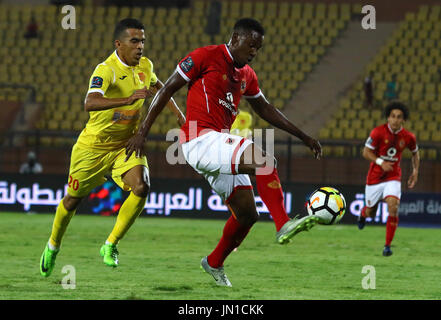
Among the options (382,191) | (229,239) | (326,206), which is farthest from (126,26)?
(382,191)

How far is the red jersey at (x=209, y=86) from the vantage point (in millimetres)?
7078

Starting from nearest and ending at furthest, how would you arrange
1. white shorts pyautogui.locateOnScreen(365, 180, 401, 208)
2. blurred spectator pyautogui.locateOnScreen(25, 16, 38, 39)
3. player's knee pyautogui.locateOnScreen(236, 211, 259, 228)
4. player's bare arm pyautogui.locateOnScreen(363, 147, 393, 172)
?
player's knee pyautogui.locateOnScreen(236, 211, 259, 228), player's bare arm pyautogui.locateOnScreen(363, 147, 393, 172), white shorts pyautogui.locateOnScreen(365, 180, 401, 208), blurred spectator pyautogui.locateOnScreen(25, 16, 38, 39)

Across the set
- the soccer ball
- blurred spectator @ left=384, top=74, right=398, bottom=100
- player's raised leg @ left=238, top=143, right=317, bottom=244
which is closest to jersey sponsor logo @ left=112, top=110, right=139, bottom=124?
player's raised leg @ left=238, top=143, right=317, bottom=244

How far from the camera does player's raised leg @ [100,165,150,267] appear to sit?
26.4 feet

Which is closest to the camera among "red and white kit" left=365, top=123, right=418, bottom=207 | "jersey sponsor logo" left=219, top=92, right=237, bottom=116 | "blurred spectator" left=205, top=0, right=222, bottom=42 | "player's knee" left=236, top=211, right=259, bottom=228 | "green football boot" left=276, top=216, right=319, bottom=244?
"green football boot" left=276, top=216, right=319, bottom=244

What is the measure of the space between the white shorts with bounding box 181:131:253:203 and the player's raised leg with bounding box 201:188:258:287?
8 centimetres

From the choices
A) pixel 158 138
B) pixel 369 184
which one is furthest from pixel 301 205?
pixel 369 184

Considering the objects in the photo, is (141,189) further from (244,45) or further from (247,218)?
(244,45)

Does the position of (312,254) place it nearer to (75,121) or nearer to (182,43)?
(75,121)

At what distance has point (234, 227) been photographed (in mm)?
7500

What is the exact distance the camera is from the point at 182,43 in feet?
82.7

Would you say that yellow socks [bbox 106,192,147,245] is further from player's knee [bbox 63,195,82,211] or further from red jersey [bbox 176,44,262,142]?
red jersey [bbox 176,44,262,142]

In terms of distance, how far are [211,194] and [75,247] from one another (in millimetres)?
6083

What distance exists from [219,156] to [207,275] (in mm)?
2039
